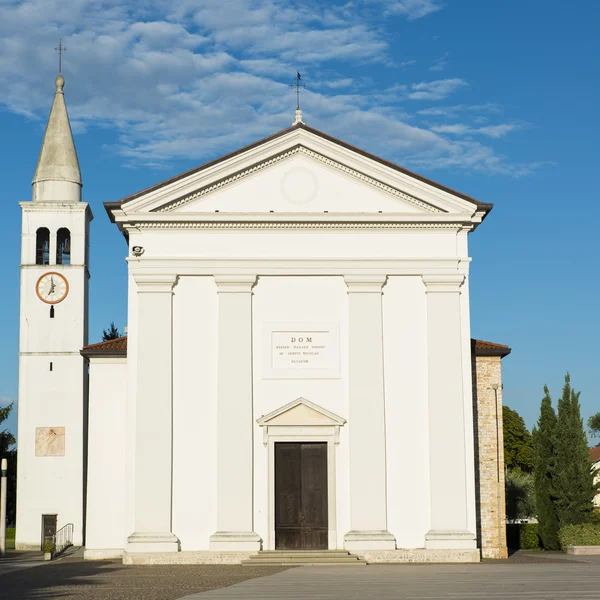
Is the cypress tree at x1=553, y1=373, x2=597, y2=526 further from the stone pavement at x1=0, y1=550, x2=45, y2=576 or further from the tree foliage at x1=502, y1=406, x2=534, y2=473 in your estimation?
the tree foliage at x1=502, y1=406, x2=534, y2=473

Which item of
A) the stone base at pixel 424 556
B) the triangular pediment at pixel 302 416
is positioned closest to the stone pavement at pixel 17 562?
the triangular pediment at pixel 302 416

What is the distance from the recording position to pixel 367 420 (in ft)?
81.7

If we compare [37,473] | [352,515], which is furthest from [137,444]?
[37,473]

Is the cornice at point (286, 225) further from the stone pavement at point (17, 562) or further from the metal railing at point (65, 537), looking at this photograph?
the metal railing at point (65, 537)

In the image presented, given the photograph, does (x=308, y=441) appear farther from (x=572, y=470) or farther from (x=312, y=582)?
(x=572, y=470)

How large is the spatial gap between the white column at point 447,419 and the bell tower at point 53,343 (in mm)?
16834

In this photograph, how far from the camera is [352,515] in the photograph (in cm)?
2444

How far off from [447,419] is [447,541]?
314 centimetres

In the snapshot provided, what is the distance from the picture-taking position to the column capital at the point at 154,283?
995 inches

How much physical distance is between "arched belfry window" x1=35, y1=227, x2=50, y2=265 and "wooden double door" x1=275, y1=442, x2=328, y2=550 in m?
18.5

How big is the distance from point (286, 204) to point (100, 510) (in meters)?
9.75

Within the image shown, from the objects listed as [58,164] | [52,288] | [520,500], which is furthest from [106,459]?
[520,500]

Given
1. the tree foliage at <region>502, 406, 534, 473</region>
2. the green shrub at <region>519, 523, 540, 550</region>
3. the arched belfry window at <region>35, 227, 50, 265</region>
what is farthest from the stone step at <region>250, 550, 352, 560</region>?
the tree foliage at <region>502, 406, 534, 473</region>

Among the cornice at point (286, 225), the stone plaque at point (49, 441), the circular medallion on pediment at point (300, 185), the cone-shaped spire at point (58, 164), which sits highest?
the cone-shaped spire at point (58, 164)
